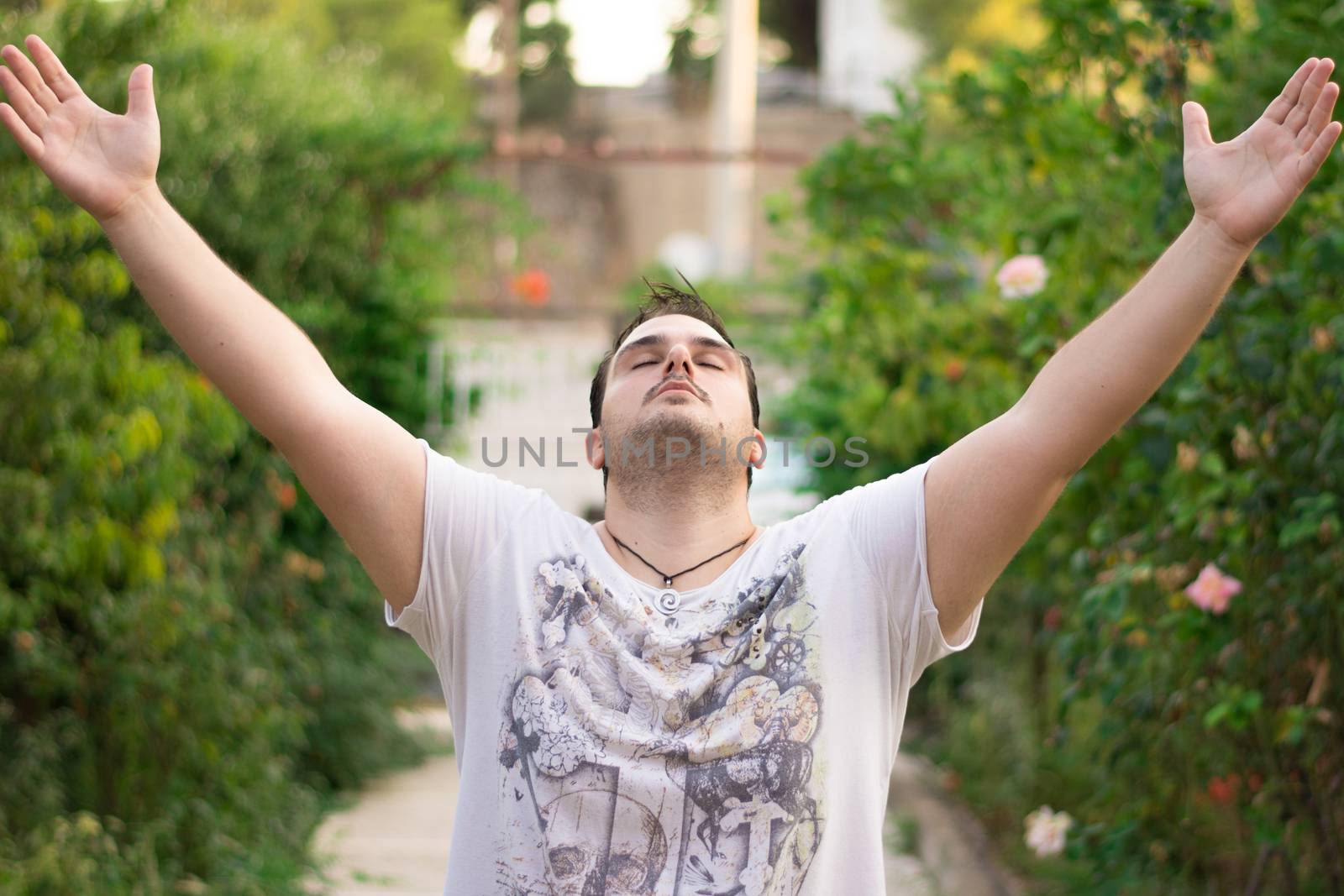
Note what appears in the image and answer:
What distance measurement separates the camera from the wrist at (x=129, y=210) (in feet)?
6.31

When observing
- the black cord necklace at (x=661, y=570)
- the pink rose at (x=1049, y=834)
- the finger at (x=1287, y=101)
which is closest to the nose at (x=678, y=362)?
the black cord necklace at (x=661, y=570)

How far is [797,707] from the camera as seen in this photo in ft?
6.45

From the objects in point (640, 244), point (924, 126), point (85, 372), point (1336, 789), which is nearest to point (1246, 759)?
point (1336, 789)

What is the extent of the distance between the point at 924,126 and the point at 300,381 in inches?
133

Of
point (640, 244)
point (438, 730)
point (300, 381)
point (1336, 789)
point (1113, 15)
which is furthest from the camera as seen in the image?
point (640, 244)

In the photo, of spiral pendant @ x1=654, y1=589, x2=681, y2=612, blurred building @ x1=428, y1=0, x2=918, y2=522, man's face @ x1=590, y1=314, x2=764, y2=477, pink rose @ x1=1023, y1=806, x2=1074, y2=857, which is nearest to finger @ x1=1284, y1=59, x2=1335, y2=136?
man's face @ x1=590, y1=314, x2=764, y2=477

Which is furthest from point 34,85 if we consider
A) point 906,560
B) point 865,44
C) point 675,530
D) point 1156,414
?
point 865,44

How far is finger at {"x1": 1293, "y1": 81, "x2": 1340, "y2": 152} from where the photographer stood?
187 centimetres

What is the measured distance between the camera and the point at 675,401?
2.18 metres

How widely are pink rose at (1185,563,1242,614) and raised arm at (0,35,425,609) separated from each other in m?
→ 1.85

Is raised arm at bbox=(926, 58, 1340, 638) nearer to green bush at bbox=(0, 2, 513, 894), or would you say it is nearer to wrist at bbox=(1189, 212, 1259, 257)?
wrist at bbox=(1189, 212, 1259, 257)

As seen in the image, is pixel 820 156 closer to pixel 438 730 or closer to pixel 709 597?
pixel 709 597

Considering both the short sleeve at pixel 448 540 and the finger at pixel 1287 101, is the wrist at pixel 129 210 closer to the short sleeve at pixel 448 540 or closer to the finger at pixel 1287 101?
the short sleeve at pixel 448 540

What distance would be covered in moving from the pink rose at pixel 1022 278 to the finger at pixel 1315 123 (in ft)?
5.87
